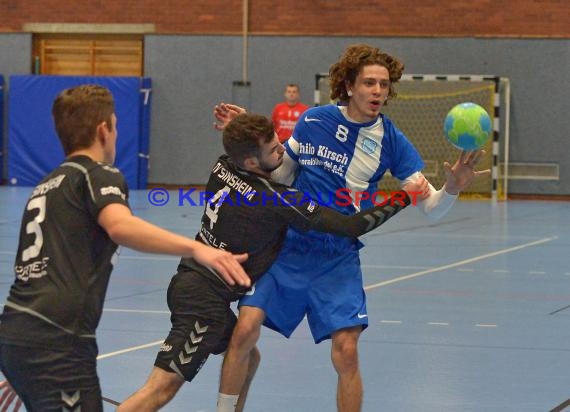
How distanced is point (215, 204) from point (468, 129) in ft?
5.60

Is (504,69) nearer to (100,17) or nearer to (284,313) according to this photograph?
(100,17)

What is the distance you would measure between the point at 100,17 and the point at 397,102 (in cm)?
630

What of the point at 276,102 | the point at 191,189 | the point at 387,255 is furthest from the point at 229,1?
the point at 387,255

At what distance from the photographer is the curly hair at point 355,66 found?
5.54 m

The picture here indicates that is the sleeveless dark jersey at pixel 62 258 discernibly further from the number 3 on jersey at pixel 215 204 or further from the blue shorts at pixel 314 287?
the blue shorts at pixel 314 287

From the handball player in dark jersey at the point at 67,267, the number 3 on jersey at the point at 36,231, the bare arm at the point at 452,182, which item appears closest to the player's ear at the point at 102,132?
the handball player in dark jersey at the point at 67,267

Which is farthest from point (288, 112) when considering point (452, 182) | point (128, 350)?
point (452, 182)

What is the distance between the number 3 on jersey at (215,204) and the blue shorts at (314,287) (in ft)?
1.19

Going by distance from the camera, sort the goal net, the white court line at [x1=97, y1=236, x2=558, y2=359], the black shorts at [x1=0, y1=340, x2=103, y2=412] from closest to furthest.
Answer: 1. the black shorts at [x1=0, y1=340, x2=103, y2=412]
2. the white court line at [x1=97, y1=236, x2=558, y2=359]
3. the goal net

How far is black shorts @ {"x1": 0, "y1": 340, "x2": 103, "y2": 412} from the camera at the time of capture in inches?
138

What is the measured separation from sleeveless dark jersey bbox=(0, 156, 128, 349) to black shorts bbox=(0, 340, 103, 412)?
35 millimetres

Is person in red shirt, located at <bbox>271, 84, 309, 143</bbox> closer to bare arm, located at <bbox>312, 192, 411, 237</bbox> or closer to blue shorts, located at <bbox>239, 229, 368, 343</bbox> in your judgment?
blue shorts, located at <bbox>239, 229, 368, 343</bbox>

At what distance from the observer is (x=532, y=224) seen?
1644cm

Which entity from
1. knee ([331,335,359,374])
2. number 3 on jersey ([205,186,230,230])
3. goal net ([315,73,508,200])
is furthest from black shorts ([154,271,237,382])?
goal net ([315,73,508,200])
